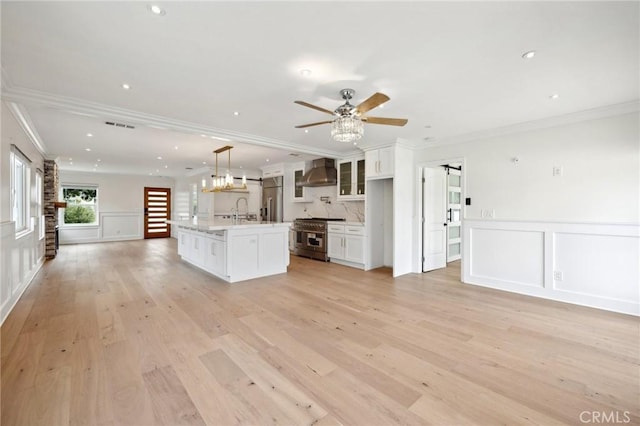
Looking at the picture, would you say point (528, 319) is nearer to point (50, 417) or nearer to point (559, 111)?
point (559, 111)

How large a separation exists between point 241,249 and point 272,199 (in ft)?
13.7

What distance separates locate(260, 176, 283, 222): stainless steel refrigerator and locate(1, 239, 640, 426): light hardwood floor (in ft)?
15.2

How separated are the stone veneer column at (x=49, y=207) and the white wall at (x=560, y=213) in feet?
28.8

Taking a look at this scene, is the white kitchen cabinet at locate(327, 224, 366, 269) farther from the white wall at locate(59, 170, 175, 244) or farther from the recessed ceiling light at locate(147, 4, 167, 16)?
the white wall at locate(59, 170, 175, 244)

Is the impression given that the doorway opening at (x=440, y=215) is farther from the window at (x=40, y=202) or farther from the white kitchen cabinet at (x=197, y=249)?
the window at (x=40, y=202)

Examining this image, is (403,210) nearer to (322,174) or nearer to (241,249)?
(322,174)

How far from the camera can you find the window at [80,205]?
9.56 meters

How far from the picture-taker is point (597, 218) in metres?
3.58

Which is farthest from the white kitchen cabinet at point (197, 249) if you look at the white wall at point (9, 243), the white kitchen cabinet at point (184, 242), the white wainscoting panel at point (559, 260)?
the white wainscoting panel at point (559, 260)

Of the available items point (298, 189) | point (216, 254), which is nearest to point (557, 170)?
point (216, 254)

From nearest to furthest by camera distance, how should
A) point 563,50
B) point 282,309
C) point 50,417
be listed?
point 50,417 < point 563,50 < point 282,309

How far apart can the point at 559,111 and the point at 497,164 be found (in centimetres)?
100

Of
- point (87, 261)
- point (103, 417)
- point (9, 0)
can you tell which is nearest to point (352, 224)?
point (103, 417)

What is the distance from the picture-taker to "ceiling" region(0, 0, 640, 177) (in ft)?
6.15
